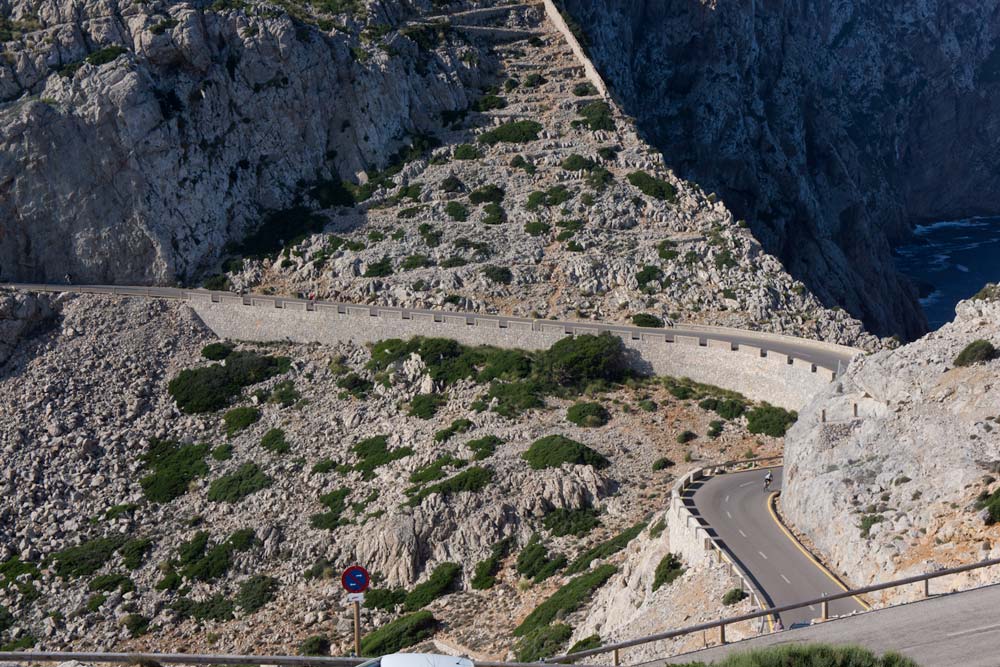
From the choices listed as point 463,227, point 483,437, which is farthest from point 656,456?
point 463,227

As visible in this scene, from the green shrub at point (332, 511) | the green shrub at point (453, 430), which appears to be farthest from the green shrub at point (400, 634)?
the green shrub at point (453, 430)

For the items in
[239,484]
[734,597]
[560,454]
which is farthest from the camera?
[239,484]

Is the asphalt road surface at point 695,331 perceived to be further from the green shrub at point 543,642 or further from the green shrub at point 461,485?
the green shrub at point 543,642


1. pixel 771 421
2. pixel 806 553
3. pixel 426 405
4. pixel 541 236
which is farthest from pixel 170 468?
pixel 806 553

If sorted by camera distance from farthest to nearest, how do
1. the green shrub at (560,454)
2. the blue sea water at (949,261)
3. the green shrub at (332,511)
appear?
the blue sea water at (949,261) < the green shrub at (332,511) < the green shrub at (560,454)

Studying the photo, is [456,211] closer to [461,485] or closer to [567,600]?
[461,485]

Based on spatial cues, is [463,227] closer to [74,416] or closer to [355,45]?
[355,45]
